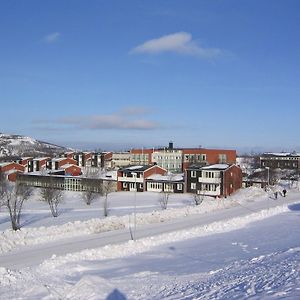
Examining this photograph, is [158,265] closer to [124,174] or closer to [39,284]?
[39,284]

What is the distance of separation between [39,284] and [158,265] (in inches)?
233

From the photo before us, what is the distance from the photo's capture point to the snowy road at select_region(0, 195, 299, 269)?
67.6ft

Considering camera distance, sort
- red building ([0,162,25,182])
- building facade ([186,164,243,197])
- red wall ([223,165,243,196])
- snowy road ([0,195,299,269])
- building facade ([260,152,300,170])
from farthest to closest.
A: building facade ([260,152,300,170]) → red building ([0,162,25,182]) → red wall ([223,165,243,196]) → building facade ([186,164,243,197]) → snowy road ([0,195,299,269])

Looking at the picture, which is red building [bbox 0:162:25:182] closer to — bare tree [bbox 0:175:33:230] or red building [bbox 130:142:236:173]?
bare tree [bbox 0:175:33:230]

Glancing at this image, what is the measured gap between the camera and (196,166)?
62844 millimetres

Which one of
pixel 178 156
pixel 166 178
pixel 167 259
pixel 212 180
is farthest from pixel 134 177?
pixel 167 259

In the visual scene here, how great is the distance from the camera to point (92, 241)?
82.9 ft

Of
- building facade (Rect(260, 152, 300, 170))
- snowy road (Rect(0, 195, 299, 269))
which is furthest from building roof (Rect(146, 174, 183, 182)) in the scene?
building facade (Rect(260, 152, 300, 170))

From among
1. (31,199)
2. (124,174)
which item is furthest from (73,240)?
(124,174)

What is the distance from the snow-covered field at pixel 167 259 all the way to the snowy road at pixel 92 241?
8 centimetres

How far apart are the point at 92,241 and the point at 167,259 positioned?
19.7ft

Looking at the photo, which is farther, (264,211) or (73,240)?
(264,211)

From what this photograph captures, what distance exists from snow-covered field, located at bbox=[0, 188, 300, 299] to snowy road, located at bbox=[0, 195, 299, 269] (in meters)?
0.08

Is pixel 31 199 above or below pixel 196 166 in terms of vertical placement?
below
